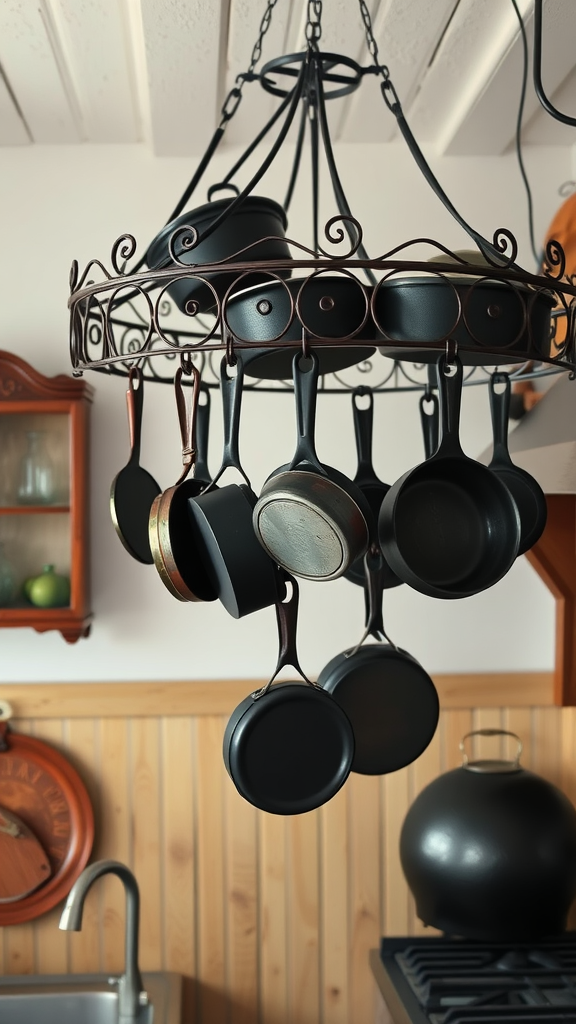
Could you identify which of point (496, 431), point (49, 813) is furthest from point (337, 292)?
point (49, 813)

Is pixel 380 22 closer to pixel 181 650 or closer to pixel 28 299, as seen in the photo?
pixel 28 299

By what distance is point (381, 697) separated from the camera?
3.75ft

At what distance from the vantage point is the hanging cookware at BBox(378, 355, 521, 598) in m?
0.90

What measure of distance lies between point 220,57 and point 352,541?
4.81 ft

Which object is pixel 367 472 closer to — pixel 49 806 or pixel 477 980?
pixel 477 980

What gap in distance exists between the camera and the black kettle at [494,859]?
185 centimetres

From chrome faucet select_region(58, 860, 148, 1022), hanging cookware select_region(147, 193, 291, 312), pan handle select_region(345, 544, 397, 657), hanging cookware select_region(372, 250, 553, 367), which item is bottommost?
chrome faucet select_region(58, 860, 148, 1022)

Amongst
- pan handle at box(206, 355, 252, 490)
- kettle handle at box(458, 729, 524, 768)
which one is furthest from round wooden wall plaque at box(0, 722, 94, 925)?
pan handle at box(206, 355, 252, 490)

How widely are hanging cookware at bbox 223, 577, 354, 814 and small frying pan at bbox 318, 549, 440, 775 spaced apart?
136mm

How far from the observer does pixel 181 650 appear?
2334mm

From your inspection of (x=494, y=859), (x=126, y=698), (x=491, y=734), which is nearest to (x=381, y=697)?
(x=494, y=859)

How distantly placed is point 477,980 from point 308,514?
1.43 metres

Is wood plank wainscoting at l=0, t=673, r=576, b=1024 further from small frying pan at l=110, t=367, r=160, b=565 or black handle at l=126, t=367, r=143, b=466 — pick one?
black handle at l=126, t=367, r=143, b=466

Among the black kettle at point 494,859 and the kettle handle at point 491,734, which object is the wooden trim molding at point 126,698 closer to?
the kettle handle at point 491,734
